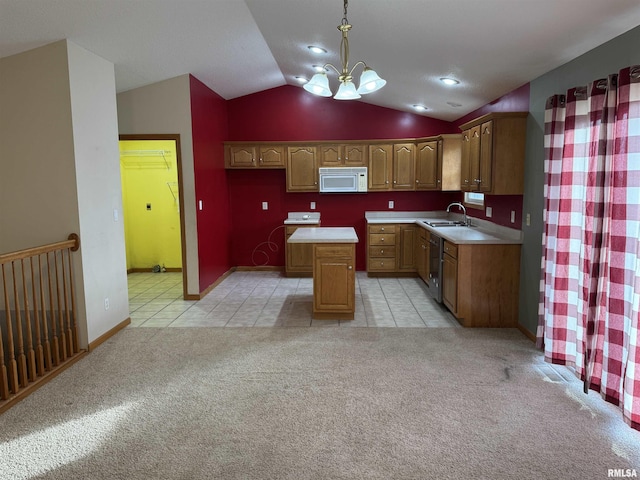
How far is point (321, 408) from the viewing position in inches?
109

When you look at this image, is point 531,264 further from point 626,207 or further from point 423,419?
point 423,419

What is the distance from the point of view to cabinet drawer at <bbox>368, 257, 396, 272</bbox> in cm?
657

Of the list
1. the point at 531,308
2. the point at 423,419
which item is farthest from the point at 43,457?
the point at 531,308

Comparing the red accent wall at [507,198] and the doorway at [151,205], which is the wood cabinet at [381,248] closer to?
the red accent wall at [507,198]

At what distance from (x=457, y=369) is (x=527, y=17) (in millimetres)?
2595

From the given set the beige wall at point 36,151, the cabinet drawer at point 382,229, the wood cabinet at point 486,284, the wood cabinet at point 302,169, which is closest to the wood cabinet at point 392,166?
the cabinet drawer at point 382,229

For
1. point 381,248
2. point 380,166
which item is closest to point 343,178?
point 380,166

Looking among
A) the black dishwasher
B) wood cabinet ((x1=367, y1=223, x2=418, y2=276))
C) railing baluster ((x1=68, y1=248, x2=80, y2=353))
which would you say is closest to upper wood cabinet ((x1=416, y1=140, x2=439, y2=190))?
wood cabinet ((x1=367, y1=223, x2=418, y2=276))

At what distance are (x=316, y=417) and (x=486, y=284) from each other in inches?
96.9

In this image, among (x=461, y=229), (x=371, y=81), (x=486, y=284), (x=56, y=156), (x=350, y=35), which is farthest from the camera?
(x=461, y=229)

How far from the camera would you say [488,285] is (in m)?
4.27

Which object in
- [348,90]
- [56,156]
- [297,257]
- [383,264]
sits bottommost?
[383,264]

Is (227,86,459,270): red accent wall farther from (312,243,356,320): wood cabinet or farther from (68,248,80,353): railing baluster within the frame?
(68,248,80,353): railing baluster

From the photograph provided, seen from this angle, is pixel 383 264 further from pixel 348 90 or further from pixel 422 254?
pixel 348 90
